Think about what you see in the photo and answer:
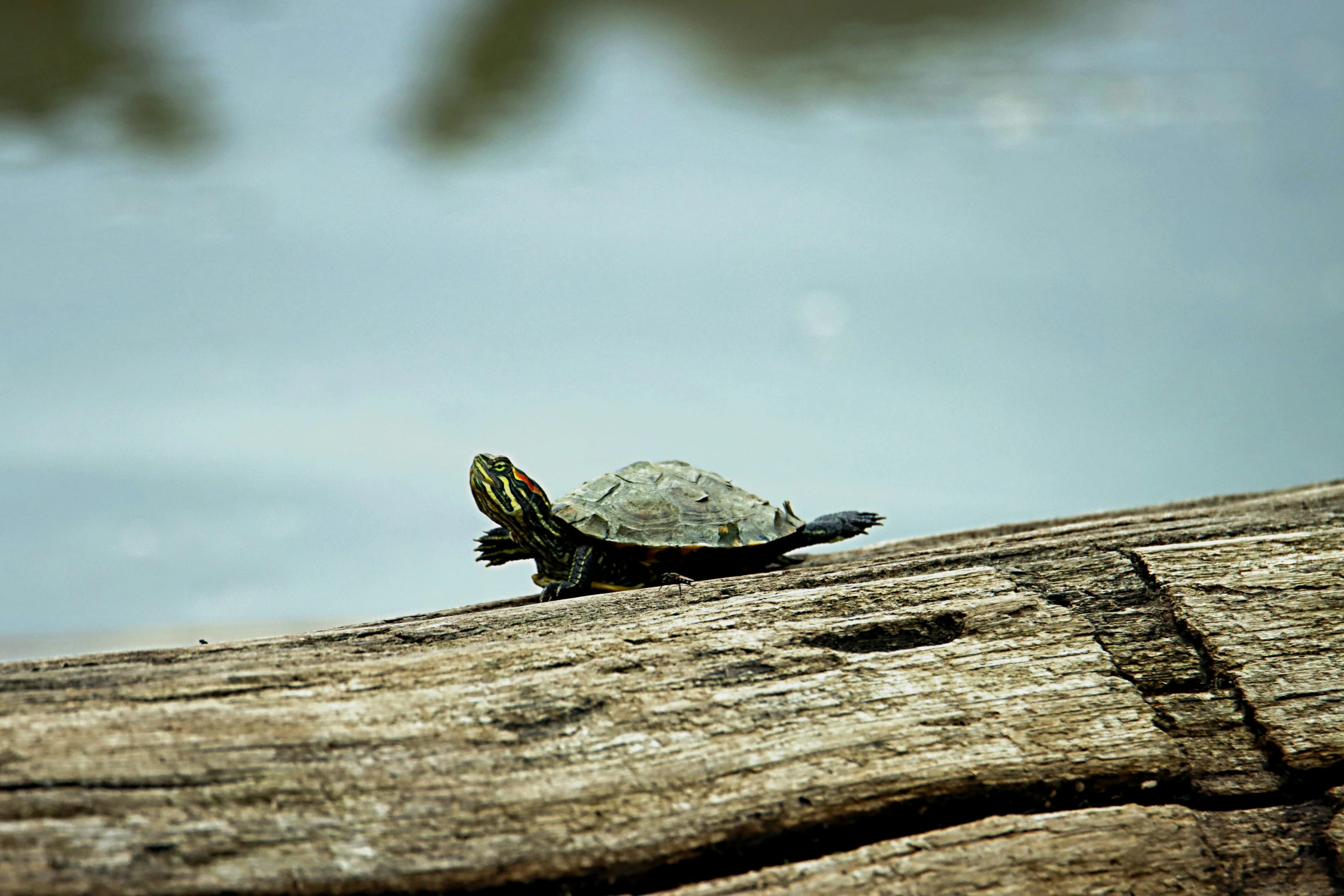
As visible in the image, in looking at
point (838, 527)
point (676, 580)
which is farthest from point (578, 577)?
point (838, 527)

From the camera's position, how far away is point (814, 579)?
106 inches

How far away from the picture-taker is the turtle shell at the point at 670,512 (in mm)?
2992

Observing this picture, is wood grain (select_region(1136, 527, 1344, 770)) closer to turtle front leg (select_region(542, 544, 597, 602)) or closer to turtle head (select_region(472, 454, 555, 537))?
turtle front leg (select_region(542, 544, 597, 602))

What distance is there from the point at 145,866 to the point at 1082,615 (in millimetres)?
2179

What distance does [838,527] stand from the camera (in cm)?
326

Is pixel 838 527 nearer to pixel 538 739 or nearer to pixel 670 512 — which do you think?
pixel 670 512

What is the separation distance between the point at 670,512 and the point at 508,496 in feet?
1.73

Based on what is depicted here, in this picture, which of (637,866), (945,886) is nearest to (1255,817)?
(945,886)

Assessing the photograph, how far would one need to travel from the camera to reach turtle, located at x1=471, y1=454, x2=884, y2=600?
9.82 ft

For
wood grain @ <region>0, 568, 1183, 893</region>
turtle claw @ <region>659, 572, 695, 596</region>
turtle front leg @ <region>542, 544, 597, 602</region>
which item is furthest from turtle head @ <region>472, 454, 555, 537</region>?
wood grain @ <region>0, 568, 1183, 893</region>

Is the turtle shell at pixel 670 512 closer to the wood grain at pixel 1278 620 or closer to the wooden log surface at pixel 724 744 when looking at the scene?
the wooden log surface at pixel 724 744

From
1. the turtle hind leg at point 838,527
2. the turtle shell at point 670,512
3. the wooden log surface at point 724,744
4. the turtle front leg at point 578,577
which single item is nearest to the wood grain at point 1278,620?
the wooden log surface at point 724,744

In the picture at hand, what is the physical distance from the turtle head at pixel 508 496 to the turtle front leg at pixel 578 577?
5.8 inches

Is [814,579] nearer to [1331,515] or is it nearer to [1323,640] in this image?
[1323,640]
